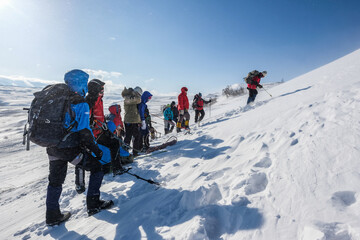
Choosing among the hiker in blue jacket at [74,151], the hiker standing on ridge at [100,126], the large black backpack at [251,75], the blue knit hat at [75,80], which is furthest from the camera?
the large black backpack at [251,75]

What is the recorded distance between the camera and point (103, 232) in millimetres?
2219

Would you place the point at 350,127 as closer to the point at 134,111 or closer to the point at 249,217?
the point at 249,217

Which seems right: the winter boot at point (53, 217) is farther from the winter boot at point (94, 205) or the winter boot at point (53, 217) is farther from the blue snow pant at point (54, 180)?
the winter boot at point (94, 205)

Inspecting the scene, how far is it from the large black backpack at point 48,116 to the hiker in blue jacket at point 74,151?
0.08 m

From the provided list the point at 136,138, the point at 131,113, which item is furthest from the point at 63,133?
the point at 136,138

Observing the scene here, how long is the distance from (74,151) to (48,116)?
1.95ft

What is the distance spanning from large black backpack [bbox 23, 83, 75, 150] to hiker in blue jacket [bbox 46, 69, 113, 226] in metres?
0.08

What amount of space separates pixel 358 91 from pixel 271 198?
11.3ft

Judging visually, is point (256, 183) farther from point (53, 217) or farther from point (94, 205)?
point (53, 217)

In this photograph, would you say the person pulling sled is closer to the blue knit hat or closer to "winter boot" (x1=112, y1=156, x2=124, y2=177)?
the blue knit hat

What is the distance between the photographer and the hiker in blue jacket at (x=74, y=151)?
7.95 feet

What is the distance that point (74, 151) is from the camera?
2.53 m

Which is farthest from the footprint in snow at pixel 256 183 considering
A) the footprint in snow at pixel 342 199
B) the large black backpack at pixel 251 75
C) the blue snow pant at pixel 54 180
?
the large black backpack at pixel 251 75

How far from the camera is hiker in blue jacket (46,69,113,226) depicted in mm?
2422
